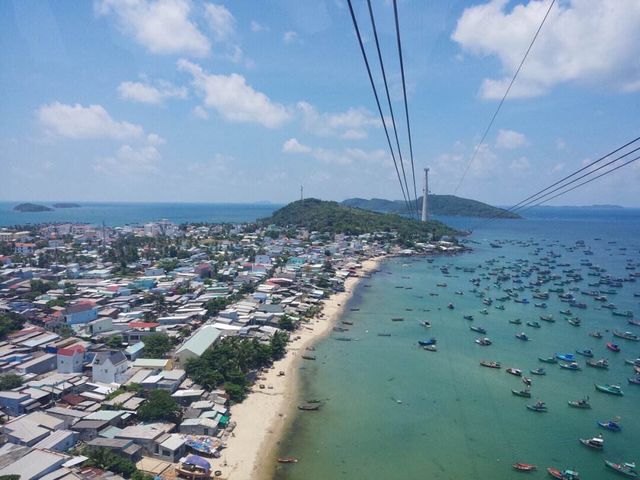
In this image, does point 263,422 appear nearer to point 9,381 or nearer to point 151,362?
point 151,362

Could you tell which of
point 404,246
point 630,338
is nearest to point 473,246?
point 404,246

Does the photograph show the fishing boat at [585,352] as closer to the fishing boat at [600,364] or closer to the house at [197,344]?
the fishing boat at [600,364]

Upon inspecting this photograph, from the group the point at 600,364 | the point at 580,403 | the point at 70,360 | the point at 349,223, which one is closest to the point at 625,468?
the point at 580,403

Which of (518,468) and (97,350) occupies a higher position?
(97,350)

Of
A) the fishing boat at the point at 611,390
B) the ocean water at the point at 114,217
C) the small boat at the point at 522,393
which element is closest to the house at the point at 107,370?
the small boat at the point at 522,393

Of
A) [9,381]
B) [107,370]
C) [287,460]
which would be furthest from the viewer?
[107,370]

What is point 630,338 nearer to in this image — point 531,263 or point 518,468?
point 518,468

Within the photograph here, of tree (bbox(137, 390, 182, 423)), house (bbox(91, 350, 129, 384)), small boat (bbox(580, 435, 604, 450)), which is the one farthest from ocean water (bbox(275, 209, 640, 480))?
house (bbox(91, 350, 129, 384))
